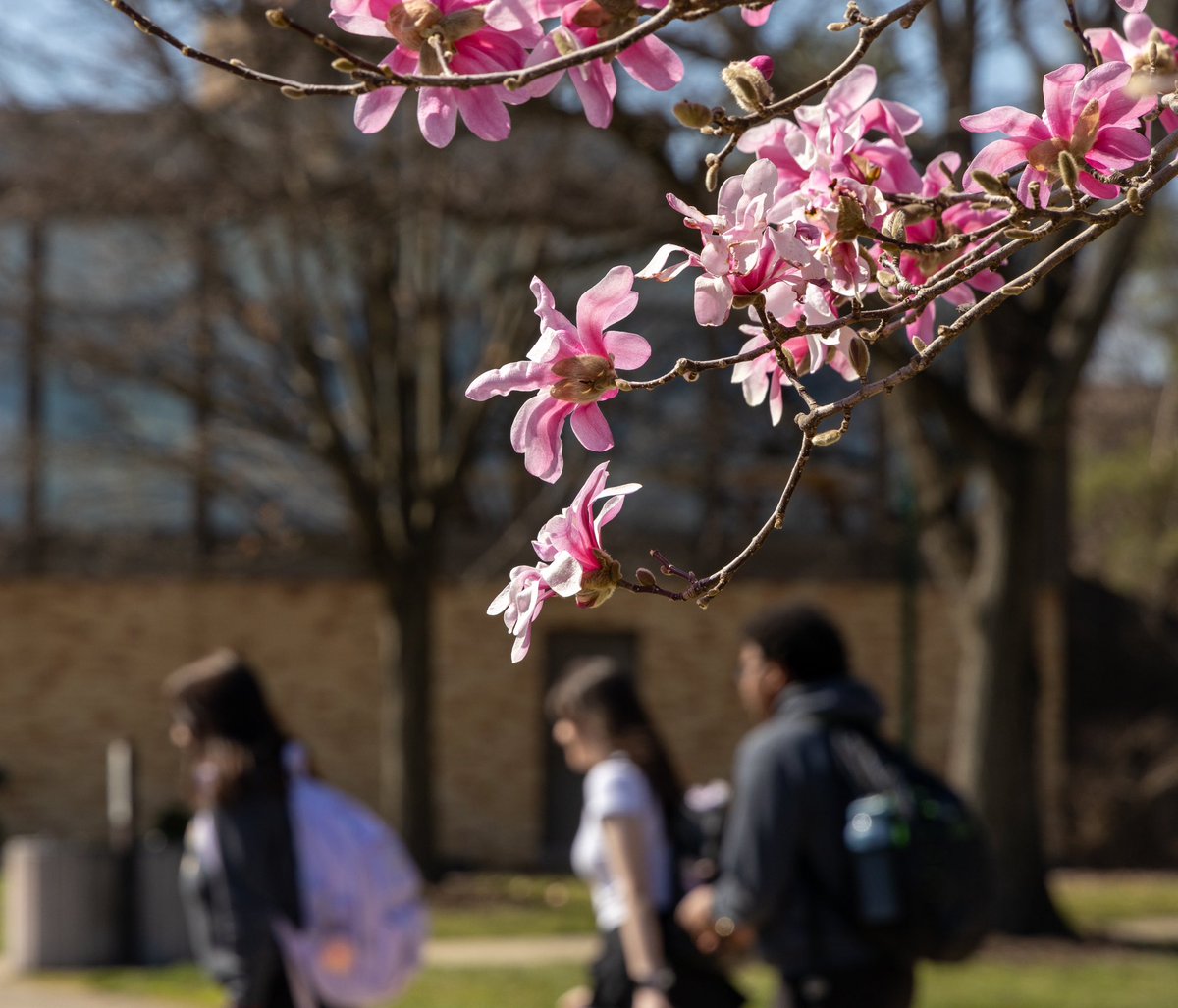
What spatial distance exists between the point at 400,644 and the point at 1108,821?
27.4 feet

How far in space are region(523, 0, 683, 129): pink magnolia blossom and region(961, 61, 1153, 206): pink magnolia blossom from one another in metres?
0.28

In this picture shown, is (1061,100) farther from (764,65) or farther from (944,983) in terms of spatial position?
(944,983)

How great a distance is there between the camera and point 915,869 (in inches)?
170

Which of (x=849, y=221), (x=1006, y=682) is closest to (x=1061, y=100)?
(x=849, y=221)

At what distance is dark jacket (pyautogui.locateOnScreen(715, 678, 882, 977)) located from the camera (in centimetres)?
444

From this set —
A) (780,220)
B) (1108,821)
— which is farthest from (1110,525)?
(780,220)

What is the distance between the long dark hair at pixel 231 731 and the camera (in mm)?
4945

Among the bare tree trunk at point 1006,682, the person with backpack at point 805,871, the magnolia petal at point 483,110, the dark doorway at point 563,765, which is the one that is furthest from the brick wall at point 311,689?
the magnolia petal at point 483,110

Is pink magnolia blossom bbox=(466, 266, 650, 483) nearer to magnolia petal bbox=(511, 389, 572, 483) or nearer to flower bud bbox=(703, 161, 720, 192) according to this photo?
magnolia petal bbox=(511, 389, 572, 483)

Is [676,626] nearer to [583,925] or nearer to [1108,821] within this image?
[1108,821]

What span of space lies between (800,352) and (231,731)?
3315 millimetres

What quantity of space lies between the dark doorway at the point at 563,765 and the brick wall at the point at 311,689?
13cm

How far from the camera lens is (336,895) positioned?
16.2 feet

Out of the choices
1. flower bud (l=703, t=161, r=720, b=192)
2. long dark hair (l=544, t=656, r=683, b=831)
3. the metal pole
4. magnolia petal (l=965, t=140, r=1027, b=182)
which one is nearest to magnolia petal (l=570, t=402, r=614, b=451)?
flower bud (l=703, t=161, r=720, b=192)
